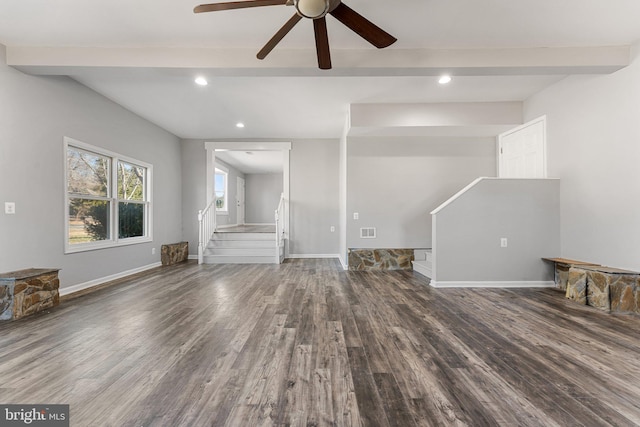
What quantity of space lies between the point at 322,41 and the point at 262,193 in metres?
10.3

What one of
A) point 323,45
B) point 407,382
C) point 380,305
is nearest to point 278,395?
point 407,382

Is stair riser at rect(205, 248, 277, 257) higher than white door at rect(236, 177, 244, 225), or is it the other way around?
white door at rect(236, 177, 244, 225)

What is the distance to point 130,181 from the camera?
5.20 meters

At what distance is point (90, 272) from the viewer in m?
4.13

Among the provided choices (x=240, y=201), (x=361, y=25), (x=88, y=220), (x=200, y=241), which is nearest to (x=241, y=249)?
(x=200, y=241)

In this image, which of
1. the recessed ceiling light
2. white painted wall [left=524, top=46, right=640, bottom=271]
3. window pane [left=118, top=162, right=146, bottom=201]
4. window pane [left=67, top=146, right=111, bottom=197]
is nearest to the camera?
white painted wall [left=524, top=46, right=640, bottom=271]

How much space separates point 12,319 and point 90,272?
1.46 m

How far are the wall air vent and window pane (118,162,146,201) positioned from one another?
4.27 metres

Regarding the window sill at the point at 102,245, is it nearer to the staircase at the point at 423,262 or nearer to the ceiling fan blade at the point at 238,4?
the ceiling fan blade at the point at 238,4

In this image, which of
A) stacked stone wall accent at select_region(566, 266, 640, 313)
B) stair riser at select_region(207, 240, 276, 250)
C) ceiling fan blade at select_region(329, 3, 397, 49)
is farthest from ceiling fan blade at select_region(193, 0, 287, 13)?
stair riser at select_region(207, 240, 276, 250)

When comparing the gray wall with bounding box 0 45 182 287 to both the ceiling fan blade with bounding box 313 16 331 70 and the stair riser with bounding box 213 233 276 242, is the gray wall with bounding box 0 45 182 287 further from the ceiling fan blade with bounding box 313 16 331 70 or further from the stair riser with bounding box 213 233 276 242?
the ceiling fan blade with bounding box 313 16 331 70

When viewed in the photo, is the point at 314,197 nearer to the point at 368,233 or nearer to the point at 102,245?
the point at 368,233

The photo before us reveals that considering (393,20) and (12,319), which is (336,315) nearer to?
(393,20)

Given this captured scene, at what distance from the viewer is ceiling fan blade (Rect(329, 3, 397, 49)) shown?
6.64 feet
